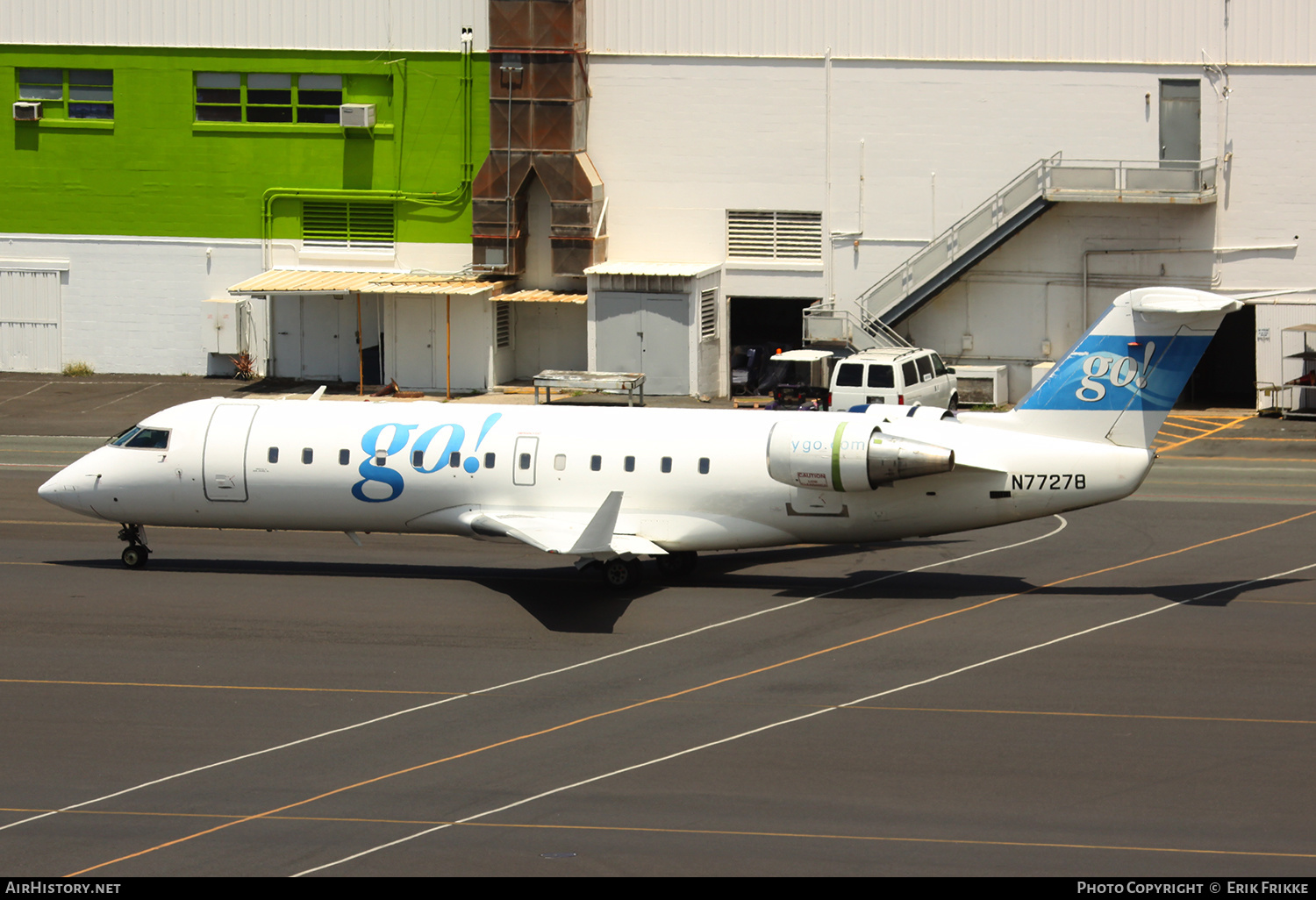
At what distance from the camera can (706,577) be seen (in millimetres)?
29328

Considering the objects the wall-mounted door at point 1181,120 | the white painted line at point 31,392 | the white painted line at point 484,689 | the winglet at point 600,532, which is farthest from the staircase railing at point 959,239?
the winglet at point 600,532

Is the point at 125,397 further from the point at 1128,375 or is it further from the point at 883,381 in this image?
the point at 1128,375

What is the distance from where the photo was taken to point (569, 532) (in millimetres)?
27375

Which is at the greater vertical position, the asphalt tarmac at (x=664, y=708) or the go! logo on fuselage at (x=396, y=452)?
the go! logo on fuselage at (x=396, y=452)

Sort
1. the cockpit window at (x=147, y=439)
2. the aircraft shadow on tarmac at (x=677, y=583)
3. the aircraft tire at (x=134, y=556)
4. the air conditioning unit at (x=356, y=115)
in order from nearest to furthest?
the aircraft shadow on tarmac at (x=677, y=583) < the cockpit window at (x=147, y=439) < the aircraft tire at (x=134, y=556) < the air conditioning unit at (x=356, y=115)

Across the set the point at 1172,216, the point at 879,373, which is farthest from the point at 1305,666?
the point at 1172,216

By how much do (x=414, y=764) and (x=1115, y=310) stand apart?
48.4 ft

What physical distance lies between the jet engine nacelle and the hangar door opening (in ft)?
93.1

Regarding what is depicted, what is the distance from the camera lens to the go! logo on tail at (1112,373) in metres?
26.6

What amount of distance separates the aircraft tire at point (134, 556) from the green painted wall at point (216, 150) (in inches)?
1107

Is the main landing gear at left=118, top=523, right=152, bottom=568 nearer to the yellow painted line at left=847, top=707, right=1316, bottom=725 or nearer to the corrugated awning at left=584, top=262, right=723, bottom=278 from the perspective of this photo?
the yellow painted line at left=847, top=707, right=1316, bottom=725

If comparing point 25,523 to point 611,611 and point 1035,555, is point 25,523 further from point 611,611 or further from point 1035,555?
point 1035,555

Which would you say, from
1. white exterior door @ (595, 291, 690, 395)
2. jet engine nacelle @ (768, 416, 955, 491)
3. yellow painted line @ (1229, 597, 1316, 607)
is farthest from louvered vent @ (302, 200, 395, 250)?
yellow painted line @ (1229, 597, 1316, 607)

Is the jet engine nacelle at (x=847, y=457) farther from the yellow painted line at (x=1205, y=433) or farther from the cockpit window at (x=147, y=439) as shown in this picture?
the yellow painted line at (x=1205, y=433)
